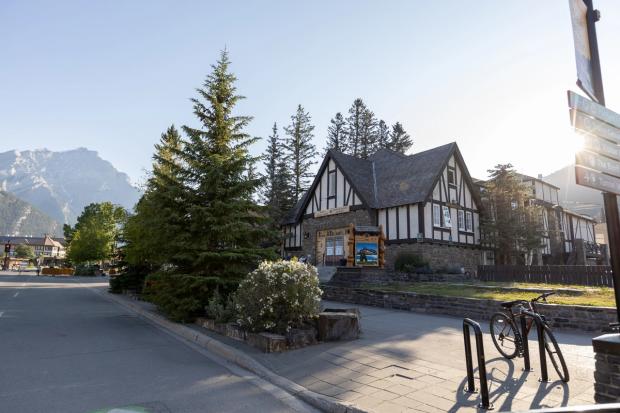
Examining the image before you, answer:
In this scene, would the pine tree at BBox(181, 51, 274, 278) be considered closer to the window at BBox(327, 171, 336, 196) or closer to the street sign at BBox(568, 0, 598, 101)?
the street sign at BBox(568, 0, 598, 101)

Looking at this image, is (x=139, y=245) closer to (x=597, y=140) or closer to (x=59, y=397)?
(x=59, y=397)

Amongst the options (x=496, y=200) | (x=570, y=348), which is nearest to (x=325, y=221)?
(x=496, y=200)

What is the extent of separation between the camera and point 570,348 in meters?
7.59

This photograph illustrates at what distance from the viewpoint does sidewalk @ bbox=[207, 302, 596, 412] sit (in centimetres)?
462

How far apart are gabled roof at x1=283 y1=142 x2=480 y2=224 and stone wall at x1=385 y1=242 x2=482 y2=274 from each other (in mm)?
2814

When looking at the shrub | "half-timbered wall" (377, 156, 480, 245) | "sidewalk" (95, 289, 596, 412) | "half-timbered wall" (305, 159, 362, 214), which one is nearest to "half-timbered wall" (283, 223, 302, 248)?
"half-timbered wall" (305, 159, 362, 214)

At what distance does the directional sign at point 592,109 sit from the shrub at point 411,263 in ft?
59.9

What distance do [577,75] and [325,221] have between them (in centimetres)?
2542

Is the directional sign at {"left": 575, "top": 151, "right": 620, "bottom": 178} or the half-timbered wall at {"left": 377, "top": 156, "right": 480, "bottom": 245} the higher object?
the half-timbered wall at {"left": 377, "top": 156, "right": 480, "bottom": 245}

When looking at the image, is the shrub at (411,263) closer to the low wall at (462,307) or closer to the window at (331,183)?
the low wall at (462,307)

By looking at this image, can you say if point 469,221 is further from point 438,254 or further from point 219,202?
point 219,202

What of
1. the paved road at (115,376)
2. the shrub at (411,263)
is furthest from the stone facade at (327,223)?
the paved road at (115,376)

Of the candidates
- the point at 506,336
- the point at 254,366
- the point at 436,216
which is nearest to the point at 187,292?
the point at 254,366

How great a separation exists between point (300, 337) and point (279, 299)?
85 centimetres
